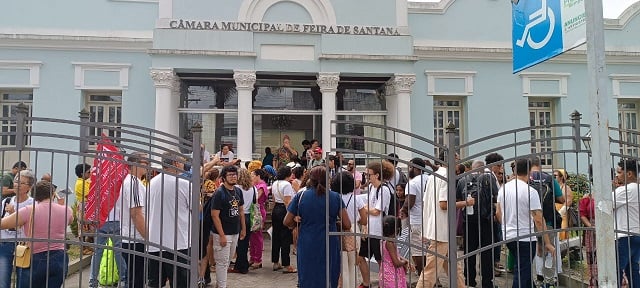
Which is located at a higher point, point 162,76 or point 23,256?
point 162,76

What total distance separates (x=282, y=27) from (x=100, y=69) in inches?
215

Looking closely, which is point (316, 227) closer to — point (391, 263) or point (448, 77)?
point (391, 263)

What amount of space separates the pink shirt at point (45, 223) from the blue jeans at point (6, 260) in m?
0.30

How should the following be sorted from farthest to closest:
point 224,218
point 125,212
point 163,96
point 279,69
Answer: point 279,69, point 163,96, point 224,218, point 125,212

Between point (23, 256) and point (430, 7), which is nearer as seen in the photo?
point (23, 256)

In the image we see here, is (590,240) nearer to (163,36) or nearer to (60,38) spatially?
(163,36)

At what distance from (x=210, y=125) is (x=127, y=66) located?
9.54ft

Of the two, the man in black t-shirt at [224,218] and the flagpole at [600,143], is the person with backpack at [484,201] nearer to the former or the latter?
the flagpole at [600,143]

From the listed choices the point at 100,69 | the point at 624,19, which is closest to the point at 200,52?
the point at 100,69

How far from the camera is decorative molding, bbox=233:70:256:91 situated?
1390 cm

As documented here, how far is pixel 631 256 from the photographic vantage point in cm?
595

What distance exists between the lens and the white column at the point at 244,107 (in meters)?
13.9

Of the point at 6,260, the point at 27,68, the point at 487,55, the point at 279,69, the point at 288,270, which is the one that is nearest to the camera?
the point at 6,260

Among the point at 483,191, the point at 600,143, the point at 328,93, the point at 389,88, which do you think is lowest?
the point at 483,191
